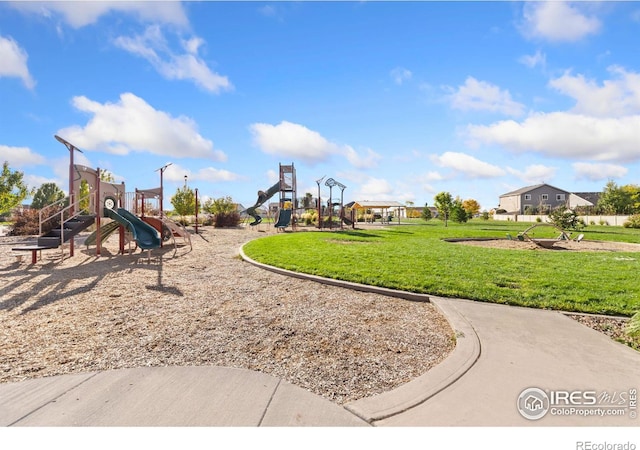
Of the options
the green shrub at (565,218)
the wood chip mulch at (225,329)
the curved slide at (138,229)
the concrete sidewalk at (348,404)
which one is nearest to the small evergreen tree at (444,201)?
the green shrub at (565,218)

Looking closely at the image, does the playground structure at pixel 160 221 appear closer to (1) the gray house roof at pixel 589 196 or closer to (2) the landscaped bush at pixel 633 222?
(2) the landscaped bush at pixel 633 222

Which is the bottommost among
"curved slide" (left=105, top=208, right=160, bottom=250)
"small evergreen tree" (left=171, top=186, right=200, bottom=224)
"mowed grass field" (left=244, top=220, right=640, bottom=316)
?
"mowed grass field" (left=244, top=220, right=640, bottom=316)

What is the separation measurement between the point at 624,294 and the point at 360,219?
47.3 metres

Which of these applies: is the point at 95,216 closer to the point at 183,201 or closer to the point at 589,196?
the point at 183,201

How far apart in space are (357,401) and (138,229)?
39.0ft

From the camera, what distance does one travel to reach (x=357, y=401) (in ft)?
9.49

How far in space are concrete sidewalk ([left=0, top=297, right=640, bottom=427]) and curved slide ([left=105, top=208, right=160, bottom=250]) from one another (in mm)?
8593

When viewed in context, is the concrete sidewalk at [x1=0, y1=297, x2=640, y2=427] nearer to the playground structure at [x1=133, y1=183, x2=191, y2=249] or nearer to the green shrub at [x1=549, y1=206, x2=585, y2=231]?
the playground structure at [x1=133, y1=183, x2=191, y2=249]

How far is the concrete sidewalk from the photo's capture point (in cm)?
262

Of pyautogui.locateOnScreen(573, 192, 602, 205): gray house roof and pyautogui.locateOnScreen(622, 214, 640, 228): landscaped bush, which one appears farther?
pyautogui.locateOnScreen(573, 192, 602, 205): gray house roof

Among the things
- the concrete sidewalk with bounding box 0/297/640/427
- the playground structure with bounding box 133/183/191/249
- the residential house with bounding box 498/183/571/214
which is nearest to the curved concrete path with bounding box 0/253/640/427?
the concrete sidewalk with bounding box 0/297/640/427

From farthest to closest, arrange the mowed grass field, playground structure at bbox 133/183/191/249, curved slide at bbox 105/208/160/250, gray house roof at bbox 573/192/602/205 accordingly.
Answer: gray house roof at bbox 573/192/602/205, playground structure at bbox 133/183/191/249, curved slide at bbox 105/208/160/250, the mowed grass field
